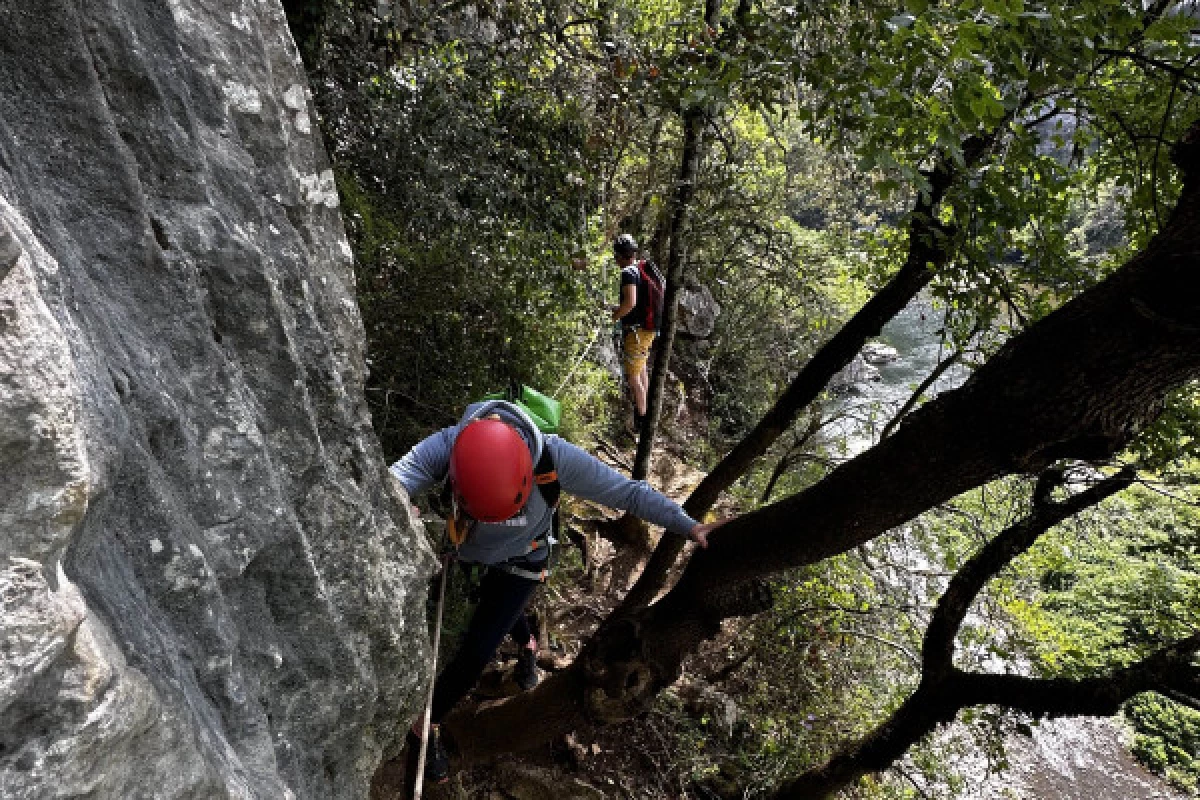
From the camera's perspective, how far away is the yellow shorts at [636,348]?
761 centimetres

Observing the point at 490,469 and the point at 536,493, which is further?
the point at 536,493

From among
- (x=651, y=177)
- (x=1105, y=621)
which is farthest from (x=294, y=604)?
(x=1105, y=621)

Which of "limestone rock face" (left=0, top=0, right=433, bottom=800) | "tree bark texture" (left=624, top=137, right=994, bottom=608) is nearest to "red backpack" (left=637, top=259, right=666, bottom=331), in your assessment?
"tree bark texture" (left=624, top=137, right=994, bottom=608)

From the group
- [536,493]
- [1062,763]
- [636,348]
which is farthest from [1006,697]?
[1062,763]

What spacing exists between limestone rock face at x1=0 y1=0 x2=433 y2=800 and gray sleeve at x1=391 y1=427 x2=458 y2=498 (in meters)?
0.58

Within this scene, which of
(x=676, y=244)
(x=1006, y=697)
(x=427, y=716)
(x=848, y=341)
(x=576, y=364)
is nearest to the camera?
(x=1006, y=697)

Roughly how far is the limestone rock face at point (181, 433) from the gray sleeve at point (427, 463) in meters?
0.58

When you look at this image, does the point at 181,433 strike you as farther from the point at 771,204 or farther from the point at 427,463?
the point at 771,204

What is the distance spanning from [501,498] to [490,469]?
152 millimetres

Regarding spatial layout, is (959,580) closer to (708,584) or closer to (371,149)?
(708,584)

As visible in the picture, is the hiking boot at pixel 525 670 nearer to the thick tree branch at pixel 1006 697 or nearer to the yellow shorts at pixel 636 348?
the thick tree branch at pixel 1006 697

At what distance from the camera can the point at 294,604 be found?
6.77ft

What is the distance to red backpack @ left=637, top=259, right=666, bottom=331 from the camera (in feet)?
23.0

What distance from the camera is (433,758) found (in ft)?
12.8
